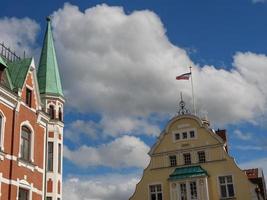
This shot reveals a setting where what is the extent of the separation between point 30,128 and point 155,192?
2159 cm

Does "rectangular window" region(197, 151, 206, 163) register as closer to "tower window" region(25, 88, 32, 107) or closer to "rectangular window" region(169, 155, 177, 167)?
"rectangular window" region(169, 155, 177, 167)

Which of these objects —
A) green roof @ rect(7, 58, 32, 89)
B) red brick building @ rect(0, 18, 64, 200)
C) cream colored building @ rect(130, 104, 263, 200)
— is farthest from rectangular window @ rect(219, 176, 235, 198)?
green roof @ rect(7, 58, 32, 89)

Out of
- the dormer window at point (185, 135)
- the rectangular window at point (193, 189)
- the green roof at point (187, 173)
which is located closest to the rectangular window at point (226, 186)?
the green roof at point (187, 173)

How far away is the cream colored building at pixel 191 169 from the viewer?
44.6m

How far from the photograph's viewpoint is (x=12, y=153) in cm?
2684

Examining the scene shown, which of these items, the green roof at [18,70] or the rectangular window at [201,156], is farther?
the rectangular window at [201,156]

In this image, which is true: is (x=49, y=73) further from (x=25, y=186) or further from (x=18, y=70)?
(x=25, y=186)

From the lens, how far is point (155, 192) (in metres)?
47.6

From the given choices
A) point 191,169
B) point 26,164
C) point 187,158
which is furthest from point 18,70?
point 187,158

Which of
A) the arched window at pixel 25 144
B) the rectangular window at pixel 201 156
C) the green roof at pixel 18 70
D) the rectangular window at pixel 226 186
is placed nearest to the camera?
the arched window at pixel 25 144

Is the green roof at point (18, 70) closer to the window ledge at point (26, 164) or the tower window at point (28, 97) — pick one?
the tower window at point (28, 97)

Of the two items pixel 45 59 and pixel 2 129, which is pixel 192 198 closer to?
pixel 45 59

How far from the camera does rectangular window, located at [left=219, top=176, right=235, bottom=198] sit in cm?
4444

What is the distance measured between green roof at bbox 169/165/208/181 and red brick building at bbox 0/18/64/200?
15824 mm
